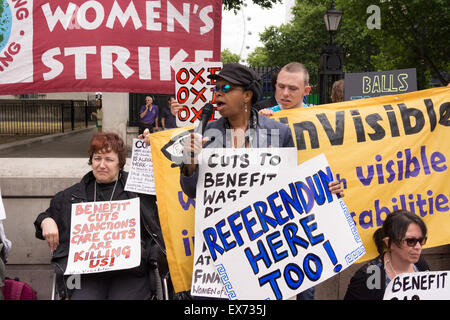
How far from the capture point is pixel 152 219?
3.36 metres

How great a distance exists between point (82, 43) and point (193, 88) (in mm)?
871

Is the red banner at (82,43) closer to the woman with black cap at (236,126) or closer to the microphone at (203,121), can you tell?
the woman with black cap at (236,126)

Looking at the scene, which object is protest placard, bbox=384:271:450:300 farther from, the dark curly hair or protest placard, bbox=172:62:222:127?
the dark curly hair

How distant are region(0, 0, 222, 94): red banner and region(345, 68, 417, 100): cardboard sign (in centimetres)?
295

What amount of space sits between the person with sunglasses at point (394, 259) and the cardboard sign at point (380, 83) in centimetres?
275

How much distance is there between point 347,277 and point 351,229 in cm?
173

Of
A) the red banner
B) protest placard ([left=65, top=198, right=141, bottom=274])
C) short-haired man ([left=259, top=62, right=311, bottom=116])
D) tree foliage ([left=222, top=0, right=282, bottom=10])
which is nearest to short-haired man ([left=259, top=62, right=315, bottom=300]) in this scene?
short-haired man ([left=259, top=62, right=311, bottom=116])

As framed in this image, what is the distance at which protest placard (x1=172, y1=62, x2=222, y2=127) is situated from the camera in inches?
147

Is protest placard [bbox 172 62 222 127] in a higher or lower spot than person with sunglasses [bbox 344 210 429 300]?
higher

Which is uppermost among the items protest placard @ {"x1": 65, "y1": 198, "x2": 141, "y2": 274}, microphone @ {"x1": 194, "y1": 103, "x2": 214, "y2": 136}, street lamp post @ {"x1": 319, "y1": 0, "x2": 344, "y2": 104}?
street lamp post @ {"x1": 319, "y1": 0, "x2": 344, "y2": 104}

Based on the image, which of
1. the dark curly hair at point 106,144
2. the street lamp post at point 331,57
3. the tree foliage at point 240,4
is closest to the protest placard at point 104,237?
the dark curly hair at point 106,144

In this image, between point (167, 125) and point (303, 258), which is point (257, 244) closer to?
point (303, 258)

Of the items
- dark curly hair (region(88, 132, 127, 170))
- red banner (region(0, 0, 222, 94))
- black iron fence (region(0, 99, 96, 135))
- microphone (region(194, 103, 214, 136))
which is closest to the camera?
microphone (region(194, 103, 214, 136))

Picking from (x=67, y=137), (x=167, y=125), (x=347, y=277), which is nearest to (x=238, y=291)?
(x=347, y=277)
